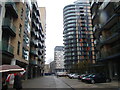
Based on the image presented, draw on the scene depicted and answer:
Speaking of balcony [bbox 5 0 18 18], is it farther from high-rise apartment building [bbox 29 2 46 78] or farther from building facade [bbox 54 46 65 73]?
building facade [bbox 54 46 65 73]

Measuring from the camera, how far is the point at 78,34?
9162 cm

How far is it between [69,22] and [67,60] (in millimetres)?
25888

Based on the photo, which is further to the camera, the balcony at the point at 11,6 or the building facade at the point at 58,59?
the building facade at the point at 58,59

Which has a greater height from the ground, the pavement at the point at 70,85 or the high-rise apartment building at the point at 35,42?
the high-rise apartment building at the point at 35,42

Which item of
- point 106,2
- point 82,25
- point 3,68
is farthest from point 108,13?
point 82,25

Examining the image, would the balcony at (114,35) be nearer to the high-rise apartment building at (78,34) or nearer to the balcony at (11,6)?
the balcony at (11,6)

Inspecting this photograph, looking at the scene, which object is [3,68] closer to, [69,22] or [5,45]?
[5,45]

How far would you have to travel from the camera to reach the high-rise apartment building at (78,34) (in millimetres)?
86750

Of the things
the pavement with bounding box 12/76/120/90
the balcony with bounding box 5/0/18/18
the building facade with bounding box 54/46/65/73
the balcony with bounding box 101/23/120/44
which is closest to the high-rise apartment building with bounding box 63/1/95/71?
the building facade with bounding box 54/46/65/73

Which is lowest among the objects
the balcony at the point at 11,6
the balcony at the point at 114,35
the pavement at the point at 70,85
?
the pavement at the point at 70,85

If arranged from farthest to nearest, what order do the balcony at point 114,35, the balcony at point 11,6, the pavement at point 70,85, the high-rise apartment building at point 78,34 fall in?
the high-rise apartment building at point 78,34, the balcony at point 114,35, the balcony at point 11,6, the pavement at point 70,85

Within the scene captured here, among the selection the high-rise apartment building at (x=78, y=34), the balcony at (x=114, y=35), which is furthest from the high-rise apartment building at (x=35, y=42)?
the high-rise apartment building at (x=78, y=34)

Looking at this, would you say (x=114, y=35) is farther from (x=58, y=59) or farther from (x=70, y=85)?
(x=58, y=59)

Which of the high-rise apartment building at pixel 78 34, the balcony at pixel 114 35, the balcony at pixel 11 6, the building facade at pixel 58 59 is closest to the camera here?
the balcony at pixel 11 6
